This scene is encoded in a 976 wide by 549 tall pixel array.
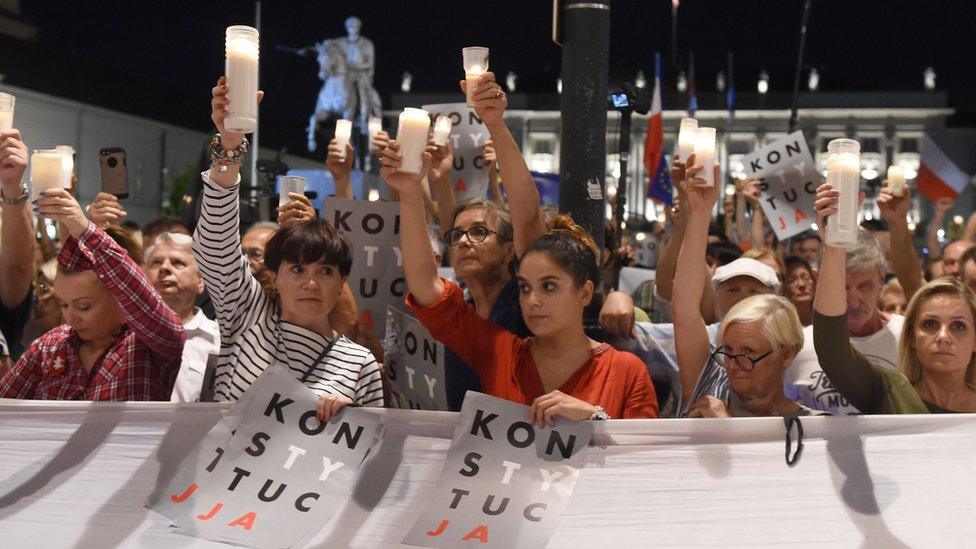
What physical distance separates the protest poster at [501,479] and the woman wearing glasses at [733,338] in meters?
0.57

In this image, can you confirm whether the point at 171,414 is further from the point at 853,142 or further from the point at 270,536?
the point at 853,142

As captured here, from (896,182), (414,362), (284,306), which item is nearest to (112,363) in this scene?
(284,306)

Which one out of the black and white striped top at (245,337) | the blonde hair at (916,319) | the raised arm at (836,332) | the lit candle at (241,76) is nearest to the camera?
the lit candle at (241,76)

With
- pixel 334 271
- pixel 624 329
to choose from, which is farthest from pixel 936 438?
pixel 334 271

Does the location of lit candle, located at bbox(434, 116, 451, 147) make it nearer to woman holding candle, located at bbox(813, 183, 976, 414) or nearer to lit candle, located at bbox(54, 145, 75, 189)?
lit candle, located at bbox(54, 145, 75, 189)

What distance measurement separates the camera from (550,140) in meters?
72.9

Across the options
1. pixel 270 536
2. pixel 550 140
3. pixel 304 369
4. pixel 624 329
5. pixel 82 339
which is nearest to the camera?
pixel 270 536

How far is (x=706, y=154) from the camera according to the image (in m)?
4.05

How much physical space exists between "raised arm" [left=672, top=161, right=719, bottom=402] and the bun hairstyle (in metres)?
0.28

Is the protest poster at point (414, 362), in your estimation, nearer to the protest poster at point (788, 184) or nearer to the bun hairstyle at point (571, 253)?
the bun hairstyle at point (571, 253)

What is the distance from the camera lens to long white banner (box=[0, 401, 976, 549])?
3596 millimetres

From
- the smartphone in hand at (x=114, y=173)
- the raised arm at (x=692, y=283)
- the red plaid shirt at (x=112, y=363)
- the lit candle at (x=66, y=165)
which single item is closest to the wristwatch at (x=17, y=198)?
the lit candle at (x=66, y=165)

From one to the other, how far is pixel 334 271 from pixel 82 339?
2.92 ft

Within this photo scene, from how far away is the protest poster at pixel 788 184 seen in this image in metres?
6.88
